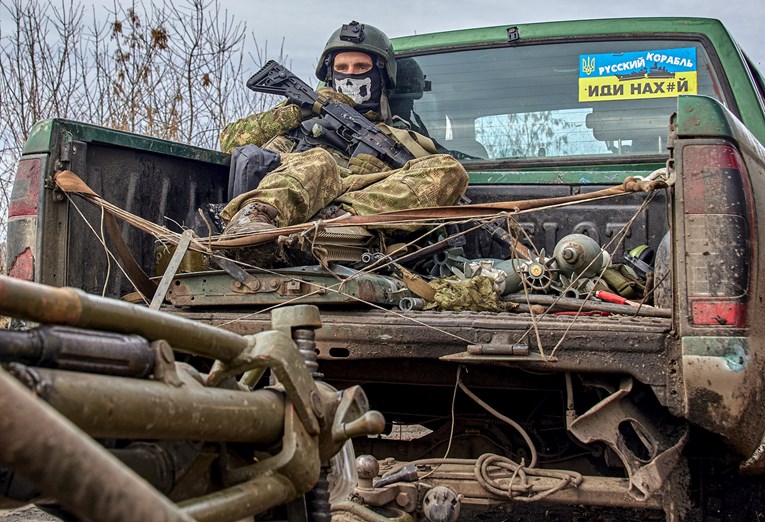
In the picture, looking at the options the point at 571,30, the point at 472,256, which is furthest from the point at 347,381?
the point at 571,30

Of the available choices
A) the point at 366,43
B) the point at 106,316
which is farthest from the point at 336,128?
the point at 106,316

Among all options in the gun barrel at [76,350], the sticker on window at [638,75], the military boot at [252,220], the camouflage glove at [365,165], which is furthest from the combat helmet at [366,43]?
the gun barrel at [76,350]

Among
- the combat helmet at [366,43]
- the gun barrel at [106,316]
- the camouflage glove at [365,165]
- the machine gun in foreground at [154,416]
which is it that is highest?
the combat helmet at [366,43]

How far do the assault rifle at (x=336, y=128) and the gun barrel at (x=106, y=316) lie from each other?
272 centimetres

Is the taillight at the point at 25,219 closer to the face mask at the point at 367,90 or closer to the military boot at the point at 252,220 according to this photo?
the military boot at the point at 252,220

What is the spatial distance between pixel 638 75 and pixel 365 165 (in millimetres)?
1305

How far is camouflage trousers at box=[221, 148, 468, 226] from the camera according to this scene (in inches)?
151

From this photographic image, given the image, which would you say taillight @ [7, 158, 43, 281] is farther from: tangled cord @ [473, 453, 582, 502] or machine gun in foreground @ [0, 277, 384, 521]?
tangled cord @ [473, 453, 582, 502]

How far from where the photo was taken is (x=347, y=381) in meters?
3.61

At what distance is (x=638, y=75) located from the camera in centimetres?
463

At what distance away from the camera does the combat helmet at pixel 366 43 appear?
505 centimetres

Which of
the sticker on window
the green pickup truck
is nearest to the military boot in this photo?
the green pickup truck

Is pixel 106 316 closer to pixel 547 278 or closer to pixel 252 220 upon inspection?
pixel 252 220

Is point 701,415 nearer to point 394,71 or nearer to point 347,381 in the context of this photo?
point 347,381
